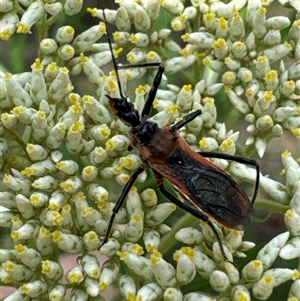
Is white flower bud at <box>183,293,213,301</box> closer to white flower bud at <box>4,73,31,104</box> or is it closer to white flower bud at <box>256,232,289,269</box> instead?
white flower bud at <box>256,232,289,269</box>

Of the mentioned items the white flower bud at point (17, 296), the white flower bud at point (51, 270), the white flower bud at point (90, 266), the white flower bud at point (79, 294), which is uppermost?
the white flower bud at point (90, 266)

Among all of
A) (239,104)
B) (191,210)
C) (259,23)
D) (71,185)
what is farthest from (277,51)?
(71,185)

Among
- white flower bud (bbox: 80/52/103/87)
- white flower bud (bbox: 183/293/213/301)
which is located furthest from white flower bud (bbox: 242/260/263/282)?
white flower bud (bbox: 80/52/103/87)

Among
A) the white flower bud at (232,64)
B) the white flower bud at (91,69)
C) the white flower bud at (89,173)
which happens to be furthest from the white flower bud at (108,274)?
the white flower bud at (232,64)

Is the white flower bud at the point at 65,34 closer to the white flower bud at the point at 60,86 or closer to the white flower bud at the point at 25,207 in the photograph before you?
the white flower bud at the point at 60,86

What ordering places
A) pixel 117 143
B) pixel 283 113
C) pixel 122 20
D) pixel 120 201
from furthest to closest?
pixel 122 20 < pixel 283 113 < pixel 117 143 < pixel 120 201

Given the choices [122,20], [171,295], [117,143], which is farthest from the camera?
[122,20]

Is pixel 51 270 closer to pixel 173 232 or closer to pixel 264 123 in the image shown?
pixel 173 232
